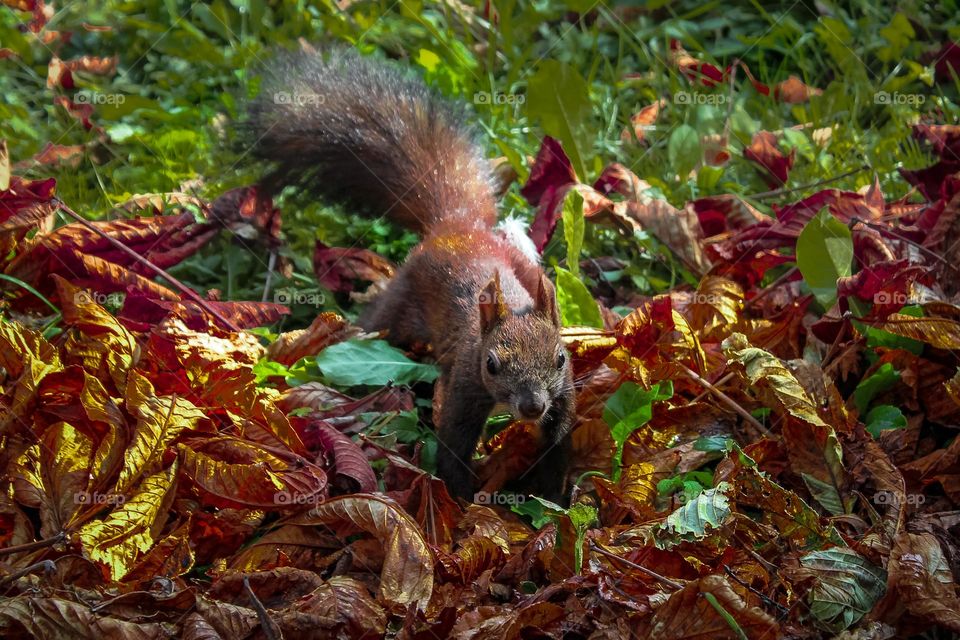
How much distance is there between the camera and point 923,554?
8.64 feet

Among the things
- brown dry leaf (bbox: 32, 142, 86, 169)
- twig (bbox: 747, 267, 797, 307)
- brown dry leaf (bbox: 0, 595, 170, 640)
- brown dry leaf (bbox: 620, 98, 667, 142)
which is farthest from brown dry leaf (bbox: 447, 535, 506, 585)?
brown dry leaf (bbox: 32, 142, 86, 169)

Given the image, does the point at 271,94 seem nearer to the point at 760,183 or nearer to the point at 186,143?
the point at 186,143

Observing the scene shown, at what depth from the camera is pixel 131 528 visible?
2.88m

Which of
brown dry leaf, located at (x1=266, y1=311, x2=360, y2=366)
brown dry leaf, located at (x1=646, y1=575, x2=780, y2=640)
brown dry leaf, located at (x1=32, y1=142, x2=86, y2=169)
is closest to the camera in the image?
brown dry leaf, located at (x1=646, y1=575, x2=780, y2=640)

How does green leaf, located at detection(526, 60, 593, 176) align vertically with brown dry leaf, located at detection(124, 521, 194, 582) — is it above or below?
above

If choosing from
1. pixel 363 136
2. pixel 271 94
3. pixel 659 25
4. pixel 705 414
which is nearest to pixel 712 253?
pixel 705 414

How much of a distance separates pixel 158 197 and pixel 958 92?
4108mm

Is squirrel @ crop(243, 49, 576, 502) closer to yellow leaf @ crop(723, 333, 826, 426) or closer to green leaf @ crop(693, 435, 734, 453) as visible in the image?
green leaf @ crop(693, 435, 734, 453)

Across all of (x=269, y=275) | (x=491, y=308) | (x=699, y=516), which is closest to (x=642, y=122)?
(x=269, y=275)

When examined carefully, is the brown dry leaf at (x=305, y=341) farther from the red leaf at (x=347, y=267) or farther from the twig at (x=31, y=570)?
the twig at (x=31, y=570)

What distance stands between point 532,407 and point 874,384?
112 centimetres

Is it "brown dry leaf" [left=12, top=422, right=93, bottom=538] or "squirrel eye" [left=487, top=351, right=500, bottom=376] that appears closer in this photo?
"brown dry leaf" [left=12, top=422, right=93, bottom=538]

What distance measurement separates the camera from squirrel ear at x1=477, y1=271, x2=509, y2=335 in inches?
142

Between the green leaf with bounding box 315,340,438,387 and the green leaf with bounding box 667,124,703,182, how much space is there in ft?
5.46
